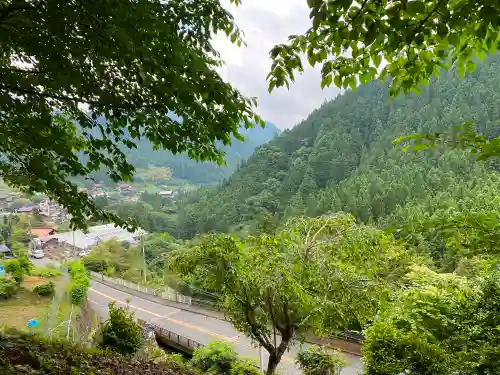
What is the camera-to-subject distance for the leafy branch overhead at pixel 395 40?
1.55 meters

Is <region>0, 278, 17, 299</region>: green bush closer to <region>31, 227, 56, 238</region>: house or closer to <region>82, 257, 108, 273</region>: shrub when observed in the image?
<region>82, 257, 108, 273</region>: shrub

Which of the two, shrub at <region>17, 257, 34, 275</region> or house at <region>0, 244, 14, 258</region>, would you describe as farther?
house at <region>0, 244, 14, 258</region>

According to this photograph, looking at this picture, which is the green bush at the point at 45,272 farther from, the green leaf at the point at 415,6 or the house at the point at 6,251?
the green leaf at the point at 415,6

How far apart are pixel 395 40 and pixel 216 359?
369 inches

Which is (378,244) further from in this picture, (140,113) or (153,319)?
(153,319)

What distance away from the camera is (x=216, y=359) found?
9.34 metres

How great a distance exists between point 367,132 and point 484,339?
61.4 meters

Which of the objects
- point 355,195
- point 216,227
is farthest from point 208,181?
point 355,195

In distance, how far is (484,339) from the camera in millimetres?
6680

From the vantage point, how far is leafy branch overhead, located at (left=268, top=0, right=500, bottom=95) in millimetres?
1549

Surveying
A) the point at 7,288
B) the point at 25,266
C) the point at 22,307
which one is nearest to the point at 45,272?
the point at 25,266

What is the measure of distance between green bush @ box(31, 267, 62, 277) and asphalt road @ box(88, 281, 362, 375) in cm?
304

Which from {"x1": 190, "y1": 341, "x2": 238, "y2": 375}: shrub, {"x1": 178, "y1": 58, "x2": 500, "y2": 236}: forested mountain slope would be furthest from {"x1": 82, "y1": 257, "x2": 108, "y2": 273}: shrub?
{"x1": 190, "y1": 341, "x2": 238, "y2": 375}: shrub

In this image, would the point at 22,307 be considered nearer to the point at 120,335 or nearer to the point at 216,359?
the point at 120,335
